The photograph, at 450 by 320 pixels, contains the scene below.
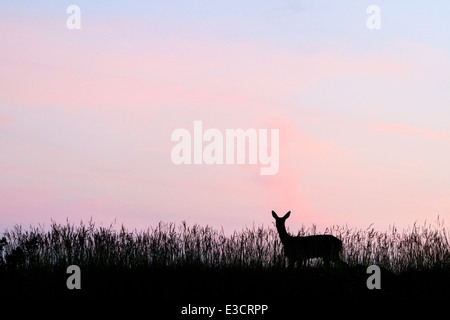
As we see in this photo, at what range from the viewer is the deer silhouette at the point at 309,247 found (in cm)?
1784

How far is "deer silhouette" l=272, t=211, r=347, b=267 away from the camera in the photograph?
17844 millimetres

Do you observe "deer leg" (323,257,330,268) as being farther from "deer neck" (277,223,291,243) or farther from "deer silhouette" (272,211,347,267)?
"deer neck" (277,223,291,243)

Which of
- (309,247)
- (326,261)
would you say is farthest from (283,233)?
(326,261)

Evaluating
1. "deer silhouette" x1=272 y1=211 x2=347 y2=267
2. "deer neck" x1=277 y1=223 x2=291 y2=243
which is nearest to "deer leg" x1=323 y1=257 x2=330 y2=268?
"deer silhouette" x1=272 y1=211 x2=347 y2=267

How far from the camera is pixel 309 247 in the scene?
1847cm

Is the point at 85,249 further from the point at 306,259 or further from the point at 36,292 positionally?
the point at 306,259

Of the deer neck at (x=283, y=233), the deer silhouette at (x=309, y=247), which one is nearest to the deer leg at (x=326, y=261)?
the deer silhouette at (x=309, y=247)

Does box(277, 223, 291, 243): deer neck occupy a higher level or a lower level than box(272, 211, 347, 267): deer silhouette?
higher

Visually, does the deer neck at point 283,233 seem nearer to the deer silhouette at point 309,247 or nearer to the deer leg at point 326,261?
the deer silhouette at point 309,247

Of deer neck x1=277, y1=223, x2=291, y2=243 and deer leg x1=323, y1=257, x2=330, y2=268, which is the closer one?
deer leg x1=323, y1=257, x2=330, y2=268

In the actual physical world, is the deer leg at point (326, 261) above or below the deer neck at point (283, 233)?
below

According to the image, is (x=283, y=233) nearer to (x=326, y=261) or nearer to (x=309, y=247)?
(x=309, y=247)
